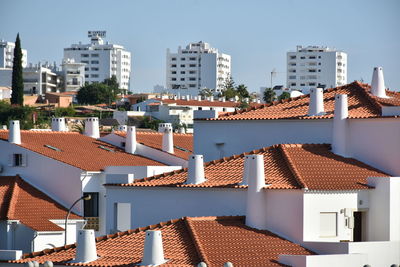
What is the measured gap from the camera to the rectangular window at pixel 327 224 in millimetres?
36344

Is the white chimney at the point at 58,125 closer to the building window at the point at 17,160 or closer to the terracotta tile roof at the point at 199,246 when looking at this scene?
the building window at the point at 17,160

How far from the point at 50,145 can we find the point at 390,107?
25781 mm

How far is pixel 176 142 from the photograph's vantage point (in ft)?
233

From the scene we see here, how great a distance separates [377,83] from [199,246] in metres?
13.7

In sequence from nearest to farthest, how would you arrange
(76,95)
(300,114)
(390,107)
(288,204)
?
(288,204) < (390,107) < (300,114) < (76,95)

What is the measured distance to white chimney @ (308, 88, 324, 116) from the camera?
4312cm

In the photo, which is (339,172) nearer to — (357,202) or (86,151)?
(357,202)

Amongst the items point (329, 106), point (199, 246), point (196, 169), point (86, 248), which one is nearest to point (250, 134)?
point (329, 106)

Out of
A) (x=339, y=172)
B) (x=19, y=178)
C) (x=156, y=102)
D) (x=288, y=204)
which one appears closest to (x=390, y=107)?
(x=339, y=172)

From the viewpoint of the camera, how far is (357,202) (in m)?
37.1

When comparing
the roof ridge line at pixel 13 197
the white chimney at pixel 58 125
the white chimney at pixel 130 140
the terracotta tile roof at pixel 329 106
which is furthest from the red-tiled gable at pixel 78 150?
the terracotta tile roof at pixel 329 106

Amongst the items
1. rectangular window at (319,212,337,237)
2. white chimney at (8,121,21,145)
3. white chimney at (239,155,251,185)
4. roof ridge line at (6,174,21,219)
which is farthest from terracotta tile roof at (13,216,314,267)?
white chimney at (8,121,21,145)

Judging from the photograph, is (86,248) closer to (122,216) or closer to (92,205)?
(122,216)

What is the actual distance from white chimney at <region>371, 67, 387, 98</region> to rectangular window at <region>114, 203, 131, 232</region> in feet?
32.8
